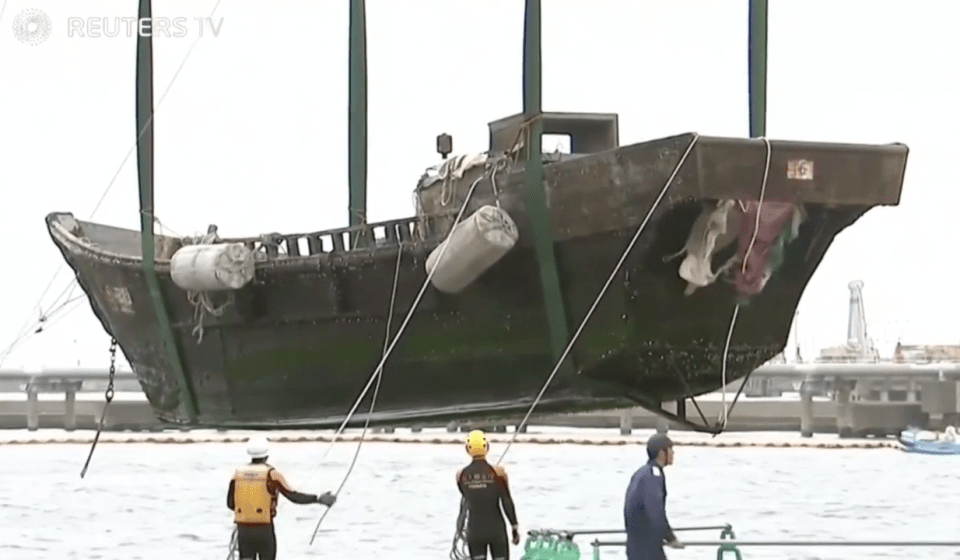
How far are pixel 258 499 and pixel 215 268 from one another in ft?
13.2

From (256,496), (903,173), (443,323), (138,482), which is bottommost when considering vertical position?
(138,482)

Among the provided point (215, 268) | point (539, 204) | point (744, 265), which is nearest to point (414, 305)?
point (539, 204)

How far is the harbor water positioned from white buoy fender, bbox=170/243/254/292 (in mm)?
1947

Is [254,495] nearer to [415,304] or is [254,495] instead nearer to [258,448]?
[258,448]

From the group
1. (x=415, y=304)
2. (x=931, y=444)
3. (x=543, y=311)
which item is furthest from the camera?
(x=931, y=444)

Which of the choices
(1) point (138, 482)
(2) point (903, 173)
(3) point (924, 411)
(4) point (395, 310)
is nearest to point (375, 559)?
(4) point (395, 310)

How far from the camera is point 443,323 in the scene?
563 inches

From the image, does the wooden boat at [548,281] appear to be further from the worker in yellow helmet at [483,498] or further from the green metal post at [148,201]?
the worker in yellow helmet at [483,498]

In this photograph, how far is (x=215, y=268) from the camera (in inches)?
599

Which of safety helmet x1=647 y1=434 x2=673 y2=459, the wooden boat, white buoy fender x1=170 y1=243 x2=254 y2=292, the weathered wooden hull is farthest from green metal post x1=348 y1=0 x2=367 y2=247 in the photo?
safety helmet x1=647 y1=434 x2=673 y2=459

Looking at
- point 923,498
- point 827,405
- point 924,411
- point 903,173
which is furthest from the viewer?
point 827,405

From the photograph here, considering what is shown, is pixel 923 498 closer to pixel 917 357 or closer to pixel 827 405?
pixel 827 405

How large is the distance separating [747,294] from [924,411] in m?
40.2

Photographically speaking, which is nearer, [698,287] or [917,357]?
[698,287]
